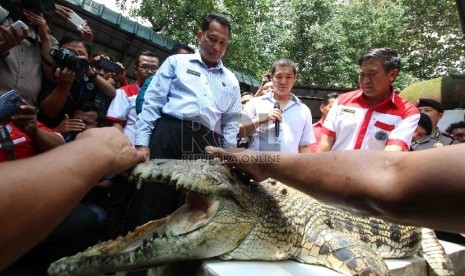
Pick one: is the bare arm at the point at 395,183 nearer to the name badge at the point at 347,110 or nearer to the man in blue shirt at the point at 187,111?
the man in blue shirt at the point at 187,111

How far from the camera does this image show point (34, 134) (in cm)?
256

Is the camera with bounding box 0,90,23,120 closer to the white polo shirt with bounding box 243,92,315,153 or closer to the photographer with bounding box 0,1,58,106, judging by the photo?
the photographer with bounding box 0,1,58,106

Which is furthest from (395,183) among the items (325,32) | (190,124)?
(325,32)

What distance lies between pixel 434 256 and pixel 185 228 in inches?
78.3

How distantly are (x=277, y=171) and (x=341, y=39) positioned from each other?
16.0 m

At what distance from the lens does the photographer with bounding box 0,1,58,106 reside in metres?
2.63

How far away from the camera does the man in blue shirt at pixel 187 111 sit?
2.90m

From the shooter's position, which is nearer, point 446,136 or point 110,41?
point 446,136

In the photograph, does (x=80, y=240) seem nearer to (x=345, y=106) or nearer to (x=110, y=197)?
(x=110, y=197)

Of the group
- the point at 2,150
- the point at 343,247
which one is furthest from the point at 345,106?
the point at 2,150

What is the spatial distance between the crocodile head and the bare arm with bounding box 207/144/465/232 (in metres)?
0.51

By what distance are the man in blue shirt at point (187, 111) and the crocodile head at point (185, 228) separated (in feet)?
3.41

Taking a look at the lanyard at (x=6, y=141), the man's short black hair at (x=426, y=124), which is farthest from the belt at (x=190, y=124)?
the man's short black hair at (x=426, y=124)

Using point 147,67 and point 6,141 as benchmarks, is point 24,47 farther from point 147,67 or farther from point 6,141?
point 147,67
